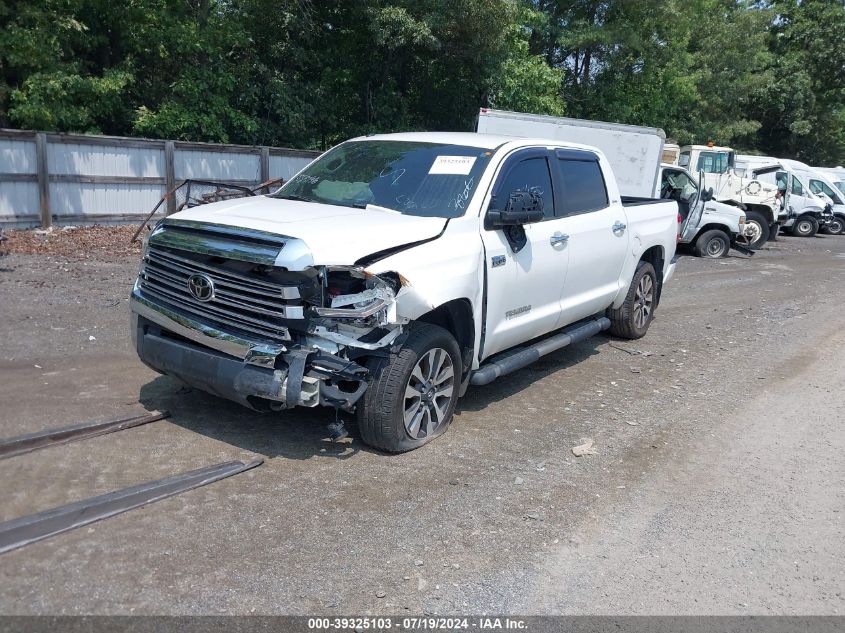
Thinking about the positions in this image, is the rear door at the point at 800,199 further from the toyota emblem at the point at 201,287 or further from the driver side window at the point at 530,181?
the toyota emblem at the point at 201,287

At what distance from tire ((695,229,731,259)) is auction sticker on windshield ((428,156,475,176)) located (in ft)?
43.5

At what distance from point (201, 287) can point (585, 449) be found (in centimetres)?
284

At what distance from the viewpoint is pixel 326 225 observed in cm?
484

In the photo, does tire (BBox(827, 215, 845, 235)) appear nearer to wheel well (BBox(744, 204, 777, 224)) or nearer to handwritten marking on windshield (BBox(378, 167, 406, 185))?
wheel well (BBox(744, 204, 777, 224))

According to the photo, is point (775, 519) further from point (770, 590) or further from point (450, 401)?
point (450, 401)

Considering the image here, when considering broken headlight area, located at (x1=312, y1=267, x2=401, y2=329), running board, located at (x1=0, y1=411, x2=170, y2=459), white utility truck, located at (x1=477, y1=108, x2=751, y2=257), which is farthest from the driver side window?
white utility truck, located at (x1=477, y1=108, x2=751, y2=257)

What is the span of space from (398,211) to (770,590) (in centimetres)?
333

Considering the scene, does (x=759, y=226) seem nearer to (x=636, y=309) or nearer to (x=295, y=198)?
(x=636, y=309)

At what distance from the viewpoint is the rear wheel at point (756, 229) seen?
65.8ft

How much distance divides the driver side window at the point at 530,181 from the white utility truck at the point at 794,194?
1786 cm

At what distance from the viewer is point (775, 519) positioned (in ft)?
14.6

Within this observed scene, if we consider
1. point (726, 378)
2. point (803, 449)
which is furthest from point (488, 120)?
point (803, 449)

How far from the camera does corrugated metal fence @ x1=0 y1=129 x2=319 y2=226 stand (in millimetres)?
13227

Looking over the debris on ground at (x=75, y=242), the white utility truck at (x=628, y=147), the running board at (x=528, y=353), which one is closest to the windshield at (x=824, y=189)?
the white utility truck at (x=628, y=147)
